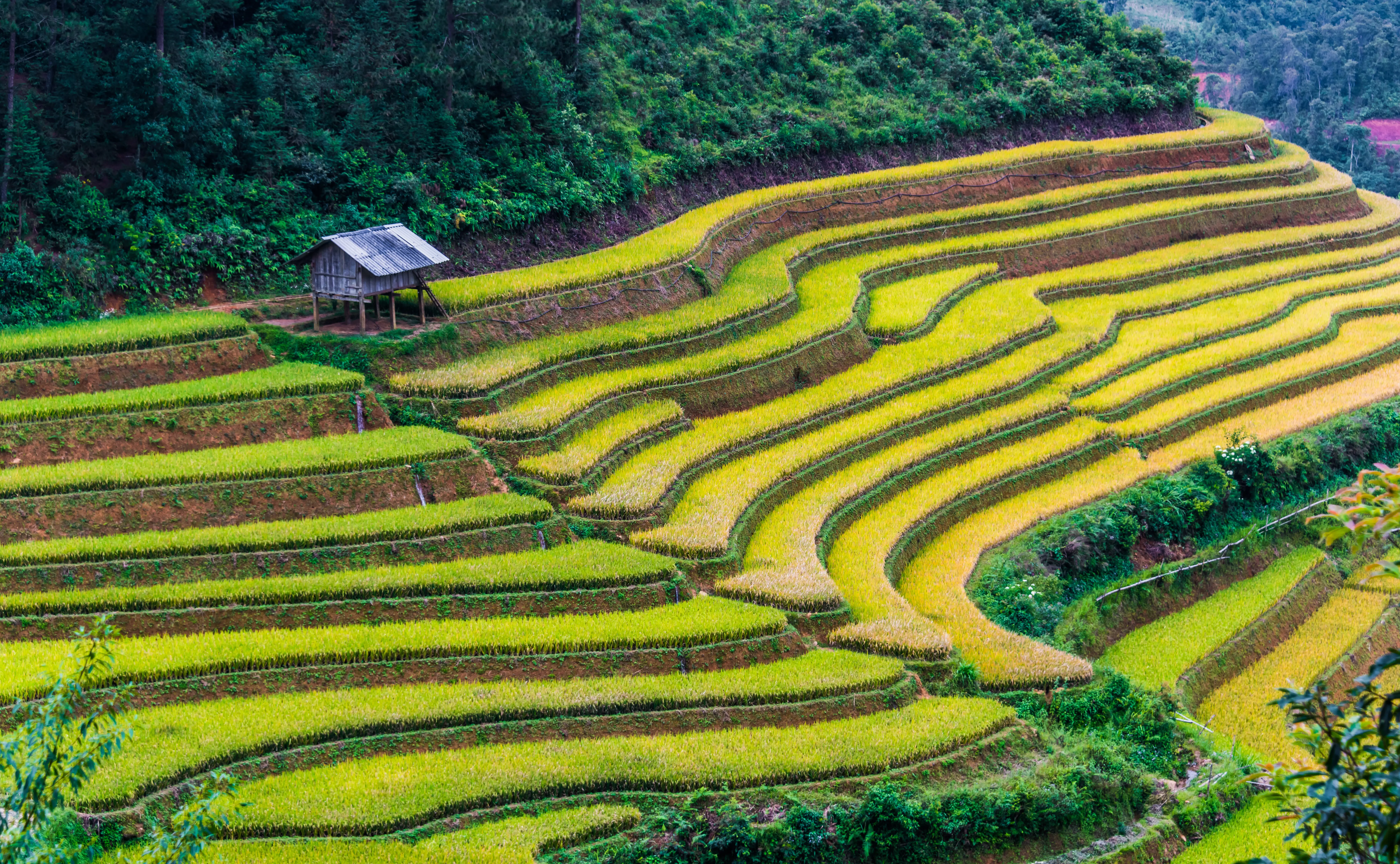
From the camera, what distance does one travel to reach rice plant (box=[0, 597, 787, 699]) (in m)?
15.5

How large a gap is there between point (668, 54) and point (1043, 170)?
13.1m

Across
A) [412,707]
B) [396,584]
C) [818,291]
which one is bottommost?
[412,707]

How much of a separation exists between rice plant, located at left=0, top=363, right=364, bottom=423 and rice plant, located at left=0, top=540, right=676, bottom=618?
3.83 m

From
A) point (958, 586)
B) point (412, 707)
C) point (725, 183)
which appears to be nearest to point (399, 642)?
point (412, 707)

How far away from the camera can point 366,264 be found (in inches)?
882

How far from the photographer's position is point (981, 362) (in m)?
29.6

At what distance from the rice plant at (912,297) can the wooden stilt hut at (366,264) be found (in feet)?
37.8

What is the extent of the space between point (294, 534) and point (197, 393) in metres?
3.91

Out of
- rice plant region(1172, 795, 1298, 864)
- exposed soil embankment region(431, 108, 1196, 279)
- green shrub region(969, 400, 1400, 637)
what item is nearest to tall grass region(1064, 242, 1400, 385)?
green shrub region(969, 400, 1400, 637)

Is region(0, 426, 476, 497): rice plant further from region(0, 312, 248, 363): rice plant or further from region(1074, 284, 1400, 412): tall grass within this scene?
region(1074, 284, 1400, 412): tall grass

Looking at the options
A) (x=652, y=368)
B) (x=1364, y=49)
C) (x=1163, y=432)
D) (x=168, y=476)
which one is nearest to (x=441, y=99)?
(x=652, y=368)

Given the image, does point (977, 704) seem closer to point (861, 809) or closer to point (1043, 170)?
point (861, 809)

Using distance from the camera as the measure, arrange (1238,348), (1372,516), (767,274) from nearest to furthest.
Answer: (1372,516), (767,274), (1238,348)

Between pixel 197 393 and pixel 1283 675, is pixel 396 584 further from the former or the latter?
pixel 1283 675
